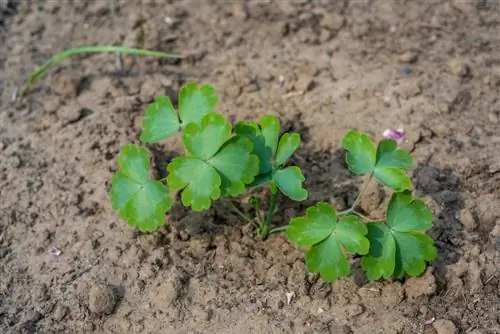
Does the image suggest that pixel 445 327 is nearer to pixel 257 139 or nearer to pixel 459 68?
A: pixel 257 139

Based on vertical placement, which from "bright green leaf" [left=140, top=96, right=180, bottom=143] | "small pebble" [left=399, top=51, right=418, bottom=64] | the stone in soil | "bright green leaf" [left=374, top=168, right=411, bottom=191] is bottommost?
"small pebble" [left=399, top=51, right=418, bottom=64]

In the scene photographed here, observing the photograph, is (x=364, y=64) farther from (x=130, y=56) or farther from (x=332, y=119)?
(x=130, y=56)

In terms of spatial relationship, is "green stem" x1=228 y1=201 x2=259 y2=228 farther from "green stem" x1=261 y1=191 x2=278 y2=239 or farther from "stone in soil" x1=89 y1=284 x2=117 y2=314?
"stone in soil" x1=89 y1=284 x2=117 y2=314

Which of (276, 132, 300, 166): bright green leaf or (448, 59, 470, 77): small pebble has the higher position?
(276, 132, 300, 166): bright green leaf

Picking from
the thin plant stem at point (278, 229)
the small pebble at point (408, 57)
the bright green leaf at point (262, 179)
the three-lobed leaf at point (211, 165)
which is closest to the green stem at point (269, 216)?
the thin plant stem at point (278, 229)

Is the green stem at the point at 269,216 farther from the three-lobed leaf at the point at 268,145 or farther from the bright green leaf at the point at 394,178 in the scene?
the bright green leaf at the point at 394,178

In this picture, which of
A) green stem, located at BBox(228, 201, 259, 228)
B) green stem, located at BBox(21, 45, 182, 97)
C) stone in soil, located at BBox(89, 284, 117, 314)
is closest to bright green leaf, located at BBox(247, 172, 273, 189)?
green stem, located at BBox(228, 201, 259, 228)
